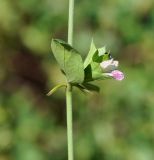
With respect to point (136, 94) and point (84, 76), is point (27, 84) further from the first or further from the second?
point (84, 76)

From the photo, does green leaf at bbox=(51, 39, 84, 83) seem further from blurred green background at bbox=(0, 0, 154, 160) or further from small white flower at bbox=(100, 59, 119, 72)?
blurred green background at bbox=(0, 0, 154, 160)

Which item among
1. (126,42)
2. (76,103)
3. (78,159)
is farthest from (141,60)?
(78,159)

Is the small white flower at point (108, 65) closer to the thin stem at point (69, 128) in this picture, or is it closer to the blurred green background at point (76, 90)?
the thin stem at point (69, 128)

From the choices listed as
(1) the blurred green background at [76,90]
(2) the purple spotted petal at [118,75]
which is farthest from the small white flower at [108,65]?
(1) the blurred green background at [76,90]

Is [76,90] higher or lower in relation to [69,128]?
higher

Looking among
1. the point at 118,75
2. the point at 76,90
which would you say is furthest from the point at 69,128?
the point at 76,90

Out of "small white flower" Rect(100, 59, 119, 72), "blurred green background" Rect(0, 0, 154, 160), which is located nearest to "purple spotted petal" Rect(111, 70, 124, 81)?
"small white flower" Rect(100, 59, 119, 72)

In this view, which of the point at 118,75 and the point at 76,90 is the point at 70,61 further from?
the point at 76,90
